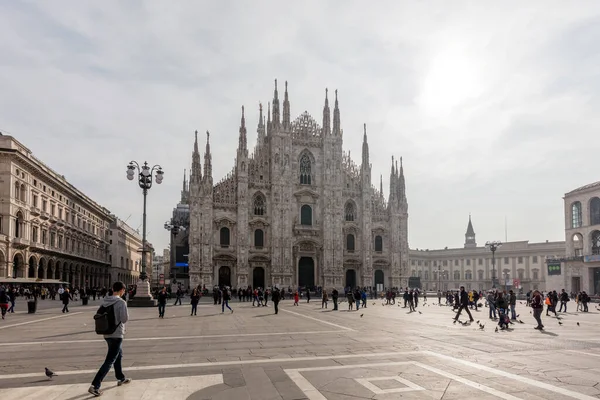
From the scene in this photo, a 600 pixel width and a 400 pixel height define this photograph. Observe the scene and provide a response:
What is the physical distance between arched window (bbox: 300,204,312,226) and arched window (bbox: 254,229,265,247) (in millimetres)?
5402

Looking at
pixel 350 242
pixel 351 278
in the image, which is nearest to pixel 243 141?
pixel 350 242

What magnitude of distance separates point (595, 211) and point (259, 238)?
3899 centimetres

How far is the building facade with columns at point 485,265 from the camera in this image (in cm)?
9162

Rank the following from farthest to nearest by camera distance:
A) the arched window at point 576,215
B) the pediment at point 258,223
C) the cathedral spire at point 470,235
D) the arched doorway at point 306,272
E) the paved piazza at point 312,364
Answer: the cathedral spire at point 470,235
the arched doorway at point 306,272
the arched window at point 576,215
the pediment at point 258,223
the paved piazza at point 312,364

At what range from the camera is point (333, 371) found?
31.6 ft

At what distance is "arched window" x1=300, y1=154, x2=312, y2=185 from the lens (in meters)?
61.8

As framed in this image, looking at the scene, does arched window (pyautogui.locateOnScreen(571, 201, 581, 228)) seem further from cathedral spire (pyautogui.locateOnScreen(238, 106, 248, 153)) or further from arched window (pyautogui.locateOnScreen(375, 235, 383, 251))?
cathedral spire (pyautogui.locateOnScreen(238, 106, 248, 153))

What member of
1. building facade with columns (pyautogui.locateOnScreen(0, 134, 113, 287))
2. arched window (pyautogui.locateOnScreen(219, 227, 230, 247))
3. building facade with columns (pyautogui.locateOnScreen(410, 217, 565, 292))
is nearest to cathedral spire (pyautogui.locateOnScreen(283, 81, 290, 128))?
arched window (pyautogui.locateOnScreen(219, 227, 230, 247))

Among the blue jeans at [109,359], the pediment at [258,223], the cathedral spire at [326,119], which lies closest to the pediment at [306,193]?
the pediment at [258,223]

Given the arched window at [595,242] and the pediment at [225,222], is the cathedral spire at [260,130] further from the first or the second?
the arched window at [595,242]

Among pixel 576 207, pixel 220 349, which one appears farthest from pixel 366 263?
pixel 220 349

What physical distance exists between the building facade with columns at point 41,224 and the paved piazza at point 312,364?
99.0 ft

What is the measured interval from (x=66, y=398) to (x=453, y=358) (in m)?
7.82

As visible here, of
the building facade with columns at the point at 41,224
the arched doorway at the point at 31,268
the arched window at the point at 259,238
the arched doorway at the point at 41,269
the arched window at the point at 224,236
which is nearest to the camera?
the building facade with columns at the point at 41,224
